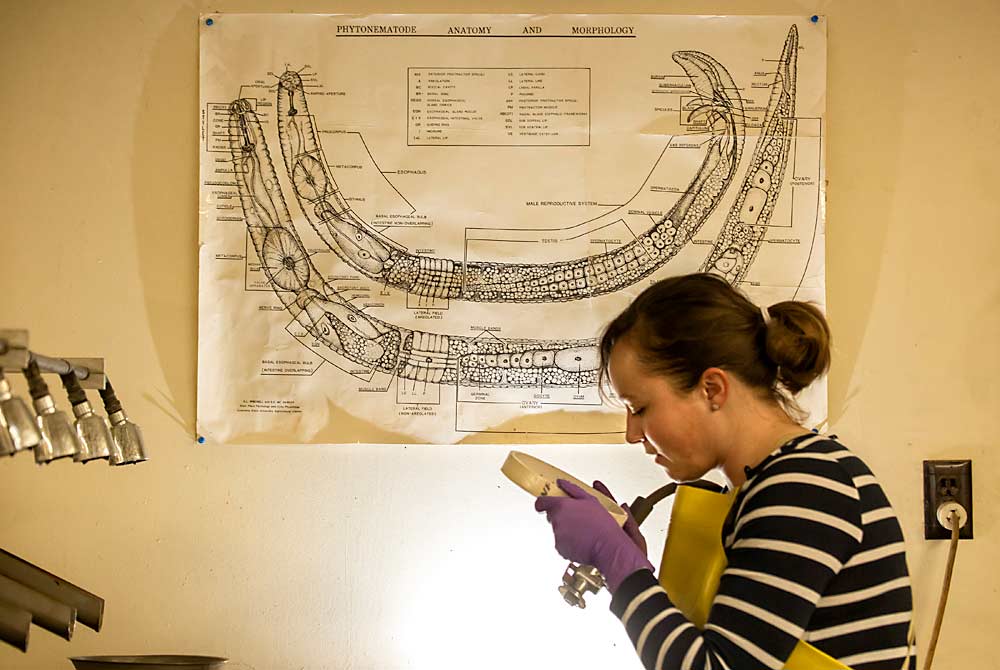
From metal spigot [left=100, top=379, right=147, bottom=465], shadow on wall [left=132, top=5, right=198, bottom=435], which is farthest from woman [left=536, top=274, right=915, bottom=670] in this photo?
shadow on wall [left=132, top=5, right=198, bottom=435]

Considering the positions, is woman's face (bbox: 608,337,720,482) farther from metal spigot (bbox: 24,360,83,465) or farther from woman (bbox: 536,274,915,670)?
metal spigot (bbox: 24,360,83,465)

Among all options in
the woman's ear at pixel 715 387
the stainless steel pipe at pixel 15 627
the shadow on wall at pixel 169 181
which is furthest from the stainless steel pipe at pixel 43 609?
the woman's ear at pixel 715 387

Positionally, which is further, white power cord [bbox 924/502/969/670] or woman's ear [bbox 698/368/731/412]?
white power cord [bbox 924/502/969/670]

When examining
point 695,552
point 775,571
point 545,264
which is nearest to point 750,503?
point 775,571

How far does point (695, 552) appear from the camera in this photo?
1208 mm

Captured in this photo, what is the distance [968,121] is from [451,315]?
0.97m

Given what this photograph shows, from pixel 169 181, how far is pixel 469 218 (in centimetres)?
53

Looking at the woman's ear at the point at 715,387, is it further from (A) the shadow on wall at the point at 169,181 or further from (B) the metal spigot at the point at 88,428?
(A) the shadow on wall at the point at 169,181

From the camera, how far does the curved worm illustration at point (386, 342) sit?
5.43 ft

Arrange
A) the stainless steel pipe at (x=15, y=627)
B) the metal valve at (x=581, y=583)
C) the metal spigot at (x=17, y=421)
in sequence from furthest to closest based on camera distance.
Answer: the metal valve at (x=581, y=583), the stainless steel pipe at (x=15, y=627), the metal spigot at (x=17, y=421)

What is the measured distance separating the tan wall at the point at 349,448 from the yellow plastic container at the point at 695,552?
0.40m

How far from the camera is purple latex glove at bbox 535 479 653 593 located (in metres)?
1.13

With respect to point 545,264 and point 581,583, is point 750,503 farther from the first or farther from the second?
point 545,264

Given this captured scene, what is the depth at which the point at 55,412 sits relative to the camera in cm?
105
